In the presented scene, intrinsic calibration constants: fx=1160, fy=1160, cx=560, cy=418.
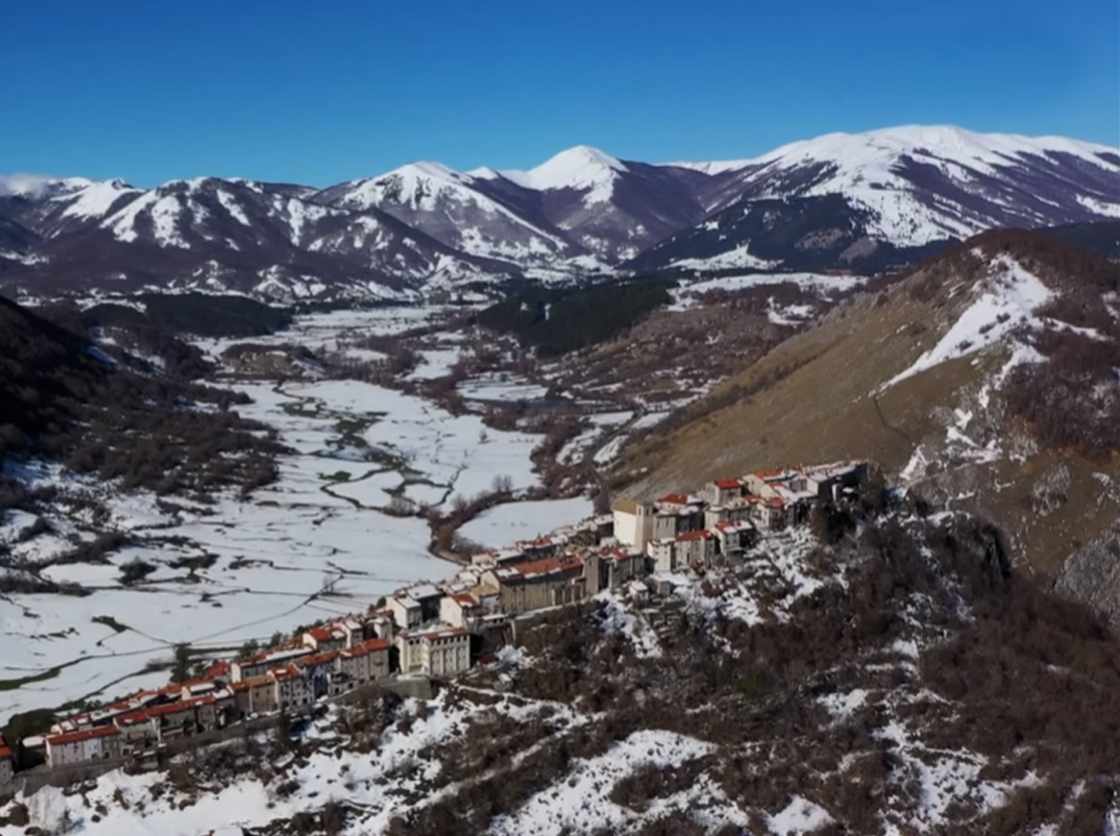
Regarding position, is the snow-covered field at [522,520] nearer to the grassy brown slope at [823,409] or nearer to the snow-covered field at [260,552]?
the snow-covered field at [260,552]

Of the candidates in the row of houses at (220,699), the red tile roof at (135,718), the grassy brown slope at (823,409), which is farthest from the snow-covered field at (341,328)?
the red tile roof at (135,718)

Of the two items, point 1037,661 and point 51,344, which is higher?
point 51,344

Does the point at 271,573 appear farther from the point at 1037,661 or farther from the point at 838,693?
the point at 1037,661

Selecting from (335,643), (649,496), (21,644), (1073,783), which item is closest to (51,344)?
(21,644)

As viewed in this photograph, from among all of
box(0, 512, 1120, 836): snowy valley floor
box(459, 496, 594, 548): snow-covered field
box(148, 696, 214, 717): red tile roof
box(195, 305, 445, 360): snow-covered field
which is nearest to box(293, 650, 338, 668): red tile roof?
box(0, 512, 1120, 836): snowy valley floor

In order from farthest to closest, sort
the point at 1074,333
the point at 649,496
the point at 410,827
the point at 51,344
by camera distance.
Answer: the point at 51,344 → the point at 649,496 → the point at 1074,333 → the point at 410,827

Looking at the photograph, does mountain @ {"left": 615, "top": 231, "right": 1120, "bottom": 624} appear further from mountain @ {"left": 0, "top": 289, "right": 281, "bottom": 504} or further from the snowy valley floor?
mountain @ {"left": 0, "top": 289, "right": 281, "bottom": 504}
